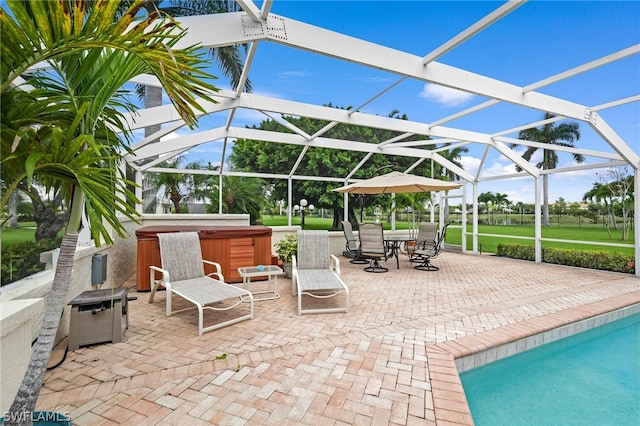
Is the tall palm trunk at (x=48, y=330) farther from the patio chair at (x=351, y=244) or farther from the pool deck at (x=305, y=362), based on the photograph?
the patio chair at (x=351, y=244)

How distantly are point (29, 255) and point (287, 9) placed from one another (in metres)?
4.50

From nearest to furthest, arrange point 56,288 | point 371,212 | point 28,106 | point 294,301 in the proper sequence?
point 28,106 → point 56,288 → point 294,301 → point 371,212

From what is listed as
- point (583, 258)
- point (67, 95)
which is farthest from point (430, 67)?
point (583, 258)

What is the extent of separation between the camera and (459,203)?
13094 millimetres

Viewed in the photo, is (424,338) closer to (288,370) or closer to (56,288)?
(288,370)

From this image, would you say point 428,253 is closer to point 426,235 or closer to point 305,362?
point 426,235

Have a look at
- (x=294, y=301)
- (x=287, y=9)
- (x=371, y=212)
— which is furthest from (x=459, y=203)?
(x=287, y=9)

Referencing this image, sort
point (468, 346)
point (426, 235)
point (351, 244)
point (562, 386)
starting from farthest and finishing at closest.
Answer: point (351, 244), point (426, 235), point (468, 346), point (562, 386)

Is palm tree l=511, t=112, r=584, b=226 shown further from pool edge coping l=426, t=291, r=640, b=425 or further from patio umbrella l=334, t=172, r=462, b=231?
pool edge coping l=426, t=291, r=640, b=425

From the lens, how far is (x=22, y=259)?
2.89 metres

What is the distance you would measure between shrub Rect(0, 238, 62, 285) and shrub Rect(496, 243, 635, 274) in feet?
40.4

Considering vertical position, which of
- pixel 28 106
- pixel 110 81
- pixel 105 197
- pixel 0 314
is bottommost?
pixel 0 314

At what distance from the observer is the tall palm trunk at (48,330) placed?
1618mm

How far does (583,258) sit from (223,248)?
404 inches
